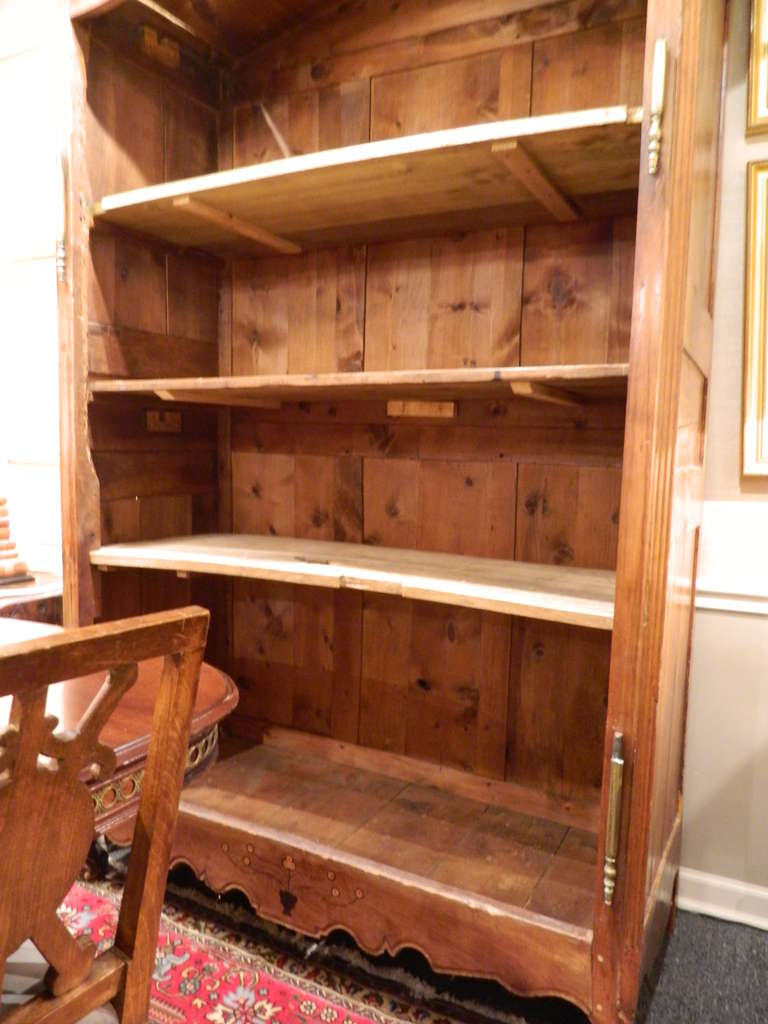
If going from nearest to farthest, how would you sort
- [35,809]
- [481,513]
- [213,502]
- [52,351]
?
[35,809] → [481,513] → [213,502] → [52,351]

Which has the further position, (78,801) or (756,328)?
(756,328)

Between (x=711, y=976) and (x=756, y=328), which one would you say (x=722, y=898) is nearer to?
(x=711, y=976)

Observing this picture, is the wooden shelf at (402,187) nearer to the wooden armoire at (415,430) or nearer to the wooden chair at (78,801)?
the wooden armoire at (415,430)

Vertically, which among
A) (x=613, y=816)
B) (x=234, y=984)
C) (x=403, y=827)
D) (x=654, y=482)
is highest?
(x=654, y=482)

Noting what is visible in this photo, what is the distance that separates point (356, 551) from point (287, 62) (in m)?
1.38

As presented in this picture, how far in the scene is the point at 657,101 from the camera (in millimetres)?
1147

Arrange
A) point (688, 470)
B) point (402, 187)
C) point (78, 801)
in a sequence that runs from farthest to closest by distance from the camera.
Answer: point (402, 187), point (688, 470), point (78, 801)

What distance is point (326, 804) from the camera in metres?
1.87

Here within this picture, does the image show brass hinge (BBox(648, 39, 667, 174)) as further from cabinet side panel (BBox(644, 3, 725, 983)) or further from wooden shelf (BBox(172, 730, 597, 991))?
wooden shelf (BBox(172, 730, 597, 991))

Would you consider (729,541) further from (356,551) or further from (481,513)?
(356,551)

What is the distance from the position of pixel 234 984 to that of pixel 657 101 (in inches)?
75.4

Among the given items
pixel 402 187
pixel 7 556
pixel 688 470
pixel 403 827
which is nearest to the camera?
pixel 688 470

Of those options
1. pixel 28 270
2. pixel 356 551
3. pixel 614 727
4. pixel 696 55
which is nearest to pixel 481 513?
pixel 356 551

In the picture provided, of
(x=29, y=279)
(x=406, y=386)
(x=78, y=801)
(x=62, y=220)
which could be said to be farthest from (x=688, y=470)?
(x=29, y=279)
